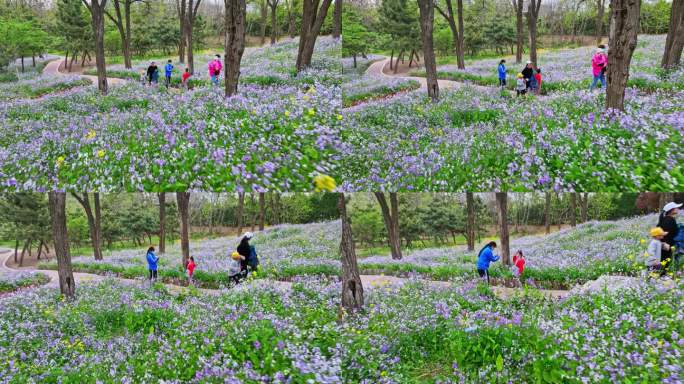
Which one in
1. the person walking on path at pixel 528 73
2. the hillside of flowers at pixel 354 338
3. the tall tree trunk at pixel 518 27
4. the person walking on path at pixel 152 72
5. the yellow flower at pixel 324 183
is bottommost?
the hillside of flowers at pixel 354 338

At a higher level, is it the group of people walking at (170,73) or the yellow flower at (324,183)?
the group of people walking at (170,73)

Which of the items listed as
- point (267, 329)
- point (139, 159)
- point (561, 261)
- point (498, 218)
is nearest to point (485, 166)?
point (498, 218)

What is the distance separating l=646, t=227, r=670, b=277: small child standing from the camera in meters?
8.66

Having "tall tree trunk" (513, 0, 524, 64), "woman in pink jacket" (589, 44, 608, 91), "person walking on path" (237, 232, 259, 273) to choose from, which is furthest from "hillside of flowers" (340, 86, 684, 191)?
"person walking on path" (237, 232, 259, 273)

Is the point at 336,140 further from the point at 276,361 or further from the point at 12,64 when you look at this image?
the point at 12,64

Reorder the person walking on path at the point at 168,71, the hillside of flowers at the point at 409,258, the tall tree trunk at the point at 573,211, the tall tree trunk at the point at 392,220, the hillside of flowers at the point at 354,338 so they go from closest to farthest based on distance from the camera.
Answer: the hillside of flowers at the point at 354,338 < the tall tree trunk at the point at 573,211 < the hillside of flowers at the point at 409,258 < the tall tree trunk at the point at 392,220 < the person walking on path at the point at 168,71

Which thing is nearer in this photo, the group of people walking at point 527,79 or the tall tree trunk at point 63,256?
the tall tree trunk at point 63,256

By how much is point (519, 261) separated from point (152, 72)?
1018 cm

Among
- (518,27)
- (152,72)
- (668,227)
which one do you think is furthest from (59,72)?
(668,227)

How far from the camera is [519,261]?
9828 millimetres

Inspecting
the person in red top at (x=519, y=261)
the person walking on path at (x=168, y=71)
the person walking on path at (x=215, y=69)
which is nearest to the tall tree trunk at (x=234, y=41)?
the person walking on path at (x=215, y=69)

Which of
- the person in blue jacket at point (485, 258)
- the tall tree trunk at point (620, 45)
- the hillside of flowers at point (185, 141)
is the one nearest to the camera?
the hillside of flowers at point (185, 141)

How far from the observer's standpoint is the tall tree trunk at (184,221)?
9.37 meters

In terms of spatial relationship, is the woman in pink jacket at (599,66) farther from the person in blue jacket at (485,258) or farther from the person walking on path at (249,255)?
the person walking on path at (249,255)
